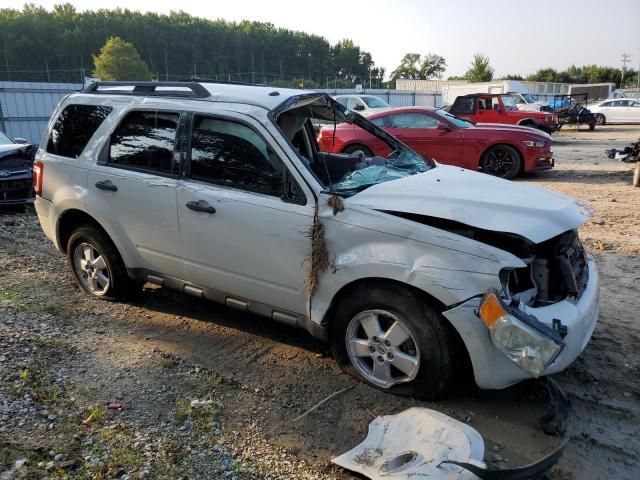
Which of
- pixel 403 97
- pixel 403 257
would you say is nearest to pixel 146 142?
pixel 403 257

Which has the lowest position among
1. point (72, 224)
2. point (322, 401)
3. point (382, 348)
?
point (322, 401)

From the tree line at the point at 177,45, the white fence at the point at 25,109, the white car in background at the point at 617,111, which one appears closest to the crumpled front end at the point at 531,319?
the white fence at the point at 25,109

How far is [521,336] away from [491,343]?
9.3 inches

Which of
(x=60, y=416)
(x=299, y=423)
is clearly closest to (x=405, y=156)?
(x=299, y=423)

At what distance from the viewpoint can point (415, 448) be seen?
9.25ft

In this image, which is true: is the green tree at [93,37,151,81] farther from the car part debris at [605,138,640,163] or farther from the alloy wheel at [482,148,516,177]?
the alloy wheel at [482,148,516,177]

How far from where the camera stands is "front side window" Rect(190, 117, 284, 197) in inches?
143

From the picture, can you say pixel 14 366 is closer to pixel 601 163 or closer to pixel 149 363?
pixel 149 363

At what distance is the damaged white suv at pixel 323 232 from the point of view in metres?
3.01

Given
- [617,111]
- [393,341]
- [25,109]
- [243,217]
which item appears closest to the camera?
[393,341]

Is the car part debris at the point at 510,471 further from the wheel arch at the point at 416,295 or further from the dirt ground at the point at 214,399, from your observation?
the wheel arch at the point at 416,295

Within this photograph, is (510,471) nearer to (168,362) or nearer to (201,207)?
(168,362)

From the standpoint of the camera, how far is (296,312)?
12.1ft

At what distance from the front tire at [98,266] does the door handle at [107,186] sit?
1.54 feet
